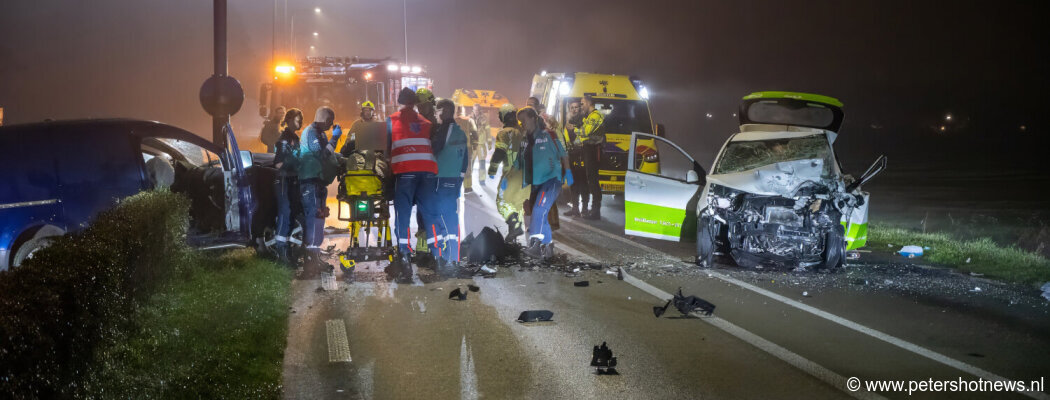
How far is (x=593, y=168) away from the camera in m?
14.4

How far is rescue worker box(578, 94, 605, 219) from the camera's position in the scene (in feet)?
47.1

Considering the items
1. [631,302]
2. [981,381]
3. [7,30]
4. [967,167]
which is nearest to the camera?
[981,381]

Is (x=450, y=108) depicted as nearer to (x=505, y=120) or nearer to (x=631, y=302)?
(x=505, y=120)

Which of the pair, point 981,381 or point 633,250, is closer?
point 981,381

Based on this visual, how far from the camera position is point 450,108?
9.20m

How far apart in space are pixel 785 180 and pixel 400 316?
4.38m

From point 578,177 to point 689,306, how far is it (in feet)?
25.0

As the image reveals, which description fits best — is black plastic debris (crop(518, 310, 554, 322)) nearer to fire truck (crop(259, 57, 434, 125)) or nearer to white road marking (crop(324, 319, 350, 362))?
white road marking (crop(324, 319, 350, 362))

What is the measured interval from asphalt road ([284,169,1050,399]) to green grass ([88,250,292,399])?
0.68 feet

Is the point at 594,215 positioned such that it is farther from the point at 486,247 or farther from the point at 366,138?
the point at 366,138

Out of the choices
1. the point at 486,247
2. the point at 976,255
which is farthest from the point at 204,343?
the point at 976,255

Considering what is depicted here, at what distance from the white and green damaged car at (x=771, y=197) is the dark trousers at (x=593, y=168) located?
3837 millimetres

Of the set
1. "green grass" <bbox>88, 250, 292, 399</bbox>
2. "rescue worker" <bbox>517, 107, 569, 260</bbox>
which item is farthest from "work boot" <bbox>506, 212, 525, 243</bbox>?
"green grass" <bbox>88, 250, 292, 399</bbox>

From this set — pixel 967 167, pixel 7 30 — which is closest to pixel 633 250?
pixel 967 167
